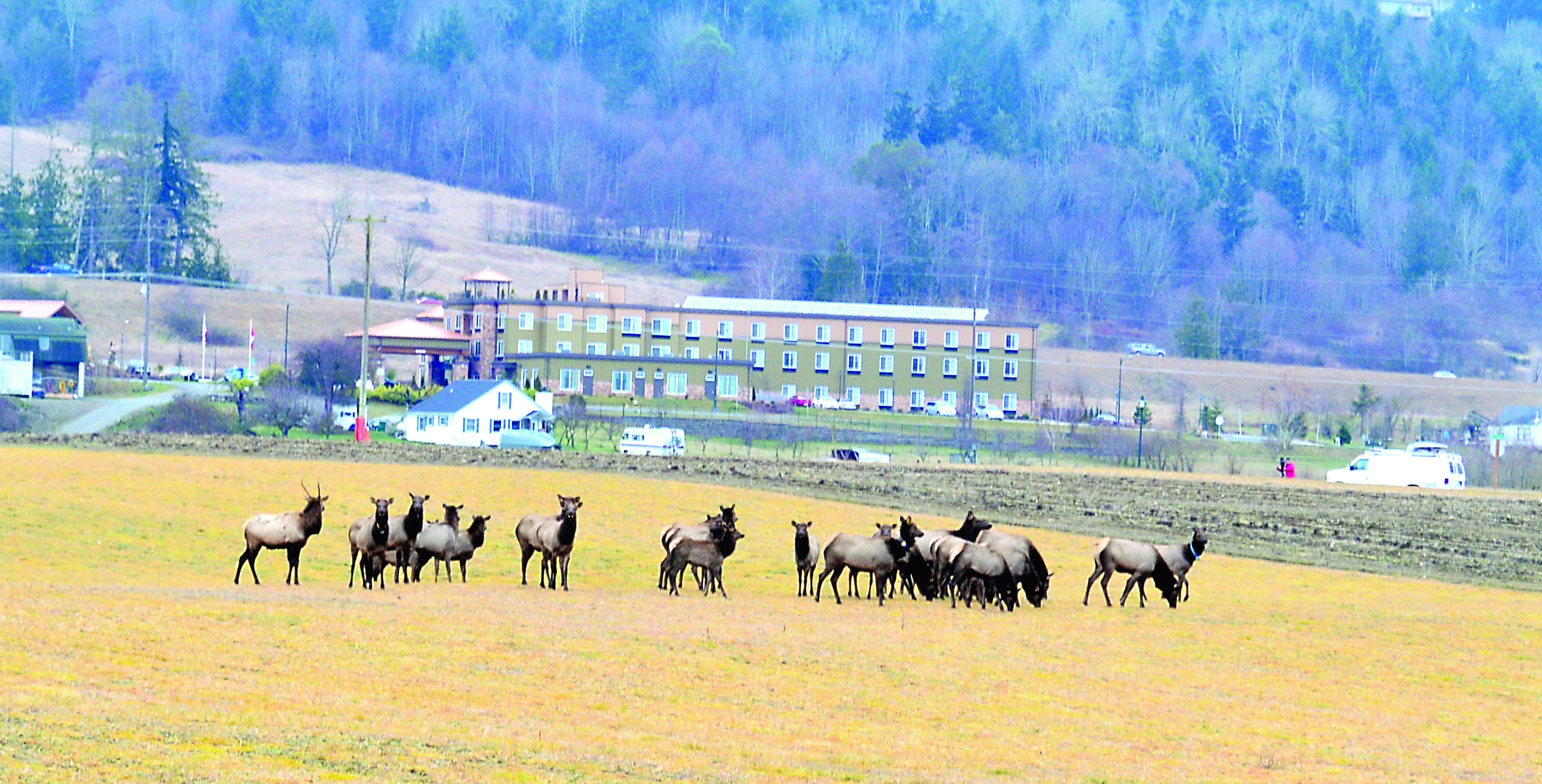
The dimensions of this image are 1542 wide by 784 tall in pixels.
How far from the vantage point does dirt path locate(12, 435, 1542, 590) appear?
40.3 metres

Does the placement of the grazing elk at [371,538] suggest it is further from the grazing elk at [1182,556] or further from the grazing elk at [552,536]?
the grazing elk at [1182,556]

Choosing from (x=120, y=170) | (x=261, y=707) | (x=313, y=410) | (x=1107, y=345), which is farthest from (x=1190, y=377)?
(x=261, y=707)

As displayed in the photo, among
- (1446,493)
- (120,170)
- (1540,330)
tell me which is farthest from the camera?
(1540,330)

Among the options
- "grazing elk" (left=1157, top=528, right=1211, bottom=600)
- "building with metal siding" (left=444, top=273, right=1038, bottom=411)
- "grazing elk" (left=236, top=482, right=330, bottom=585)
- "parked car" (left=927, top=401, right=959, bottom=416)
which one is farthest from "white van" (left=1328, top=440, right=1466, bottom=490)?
"grazing elk" (left=236, top=482, right=330, bottom=585)

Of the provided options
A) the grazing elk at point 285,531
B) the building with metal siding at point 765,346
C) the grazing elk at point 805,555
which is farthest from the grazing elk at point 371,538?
the building with metal siding at point 765,346

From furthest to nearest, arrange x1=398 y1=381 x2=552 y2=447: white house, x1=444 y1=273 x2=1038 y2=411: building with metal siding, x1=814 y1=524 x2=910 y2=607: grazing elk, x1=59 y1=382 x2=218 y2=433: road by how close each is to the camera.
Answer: x1=444 y1=273 x2=1038 y2=411: building with metal siding → x1=398 y1=381 x2=552 y2=447: white house → x1=59 y1=382 x2=218 y2=433: road → x1=814 y1=524 x2=910 y2=607: grazing elk

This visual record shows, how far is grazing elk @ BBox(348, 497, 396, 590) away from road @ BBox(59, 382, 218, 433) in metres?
44.9

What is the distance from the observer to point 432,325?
379 feet

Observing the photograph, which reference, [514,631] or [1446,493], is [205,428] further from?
[514,631]

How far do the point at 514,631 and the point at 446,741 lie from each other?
5.74 metres

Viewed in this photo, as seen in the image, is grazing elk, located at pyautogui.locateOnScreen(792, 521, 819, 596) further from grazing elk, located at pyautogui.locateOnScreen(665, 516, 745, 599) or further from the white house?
the white house

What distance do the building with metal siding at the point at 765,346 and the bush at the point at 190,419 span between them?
33347mm

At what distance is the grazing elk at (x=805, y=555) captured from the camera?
88.2 feet

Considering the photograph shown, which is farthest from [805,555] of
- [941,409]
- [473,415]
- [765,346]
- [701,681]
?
[765,346]
